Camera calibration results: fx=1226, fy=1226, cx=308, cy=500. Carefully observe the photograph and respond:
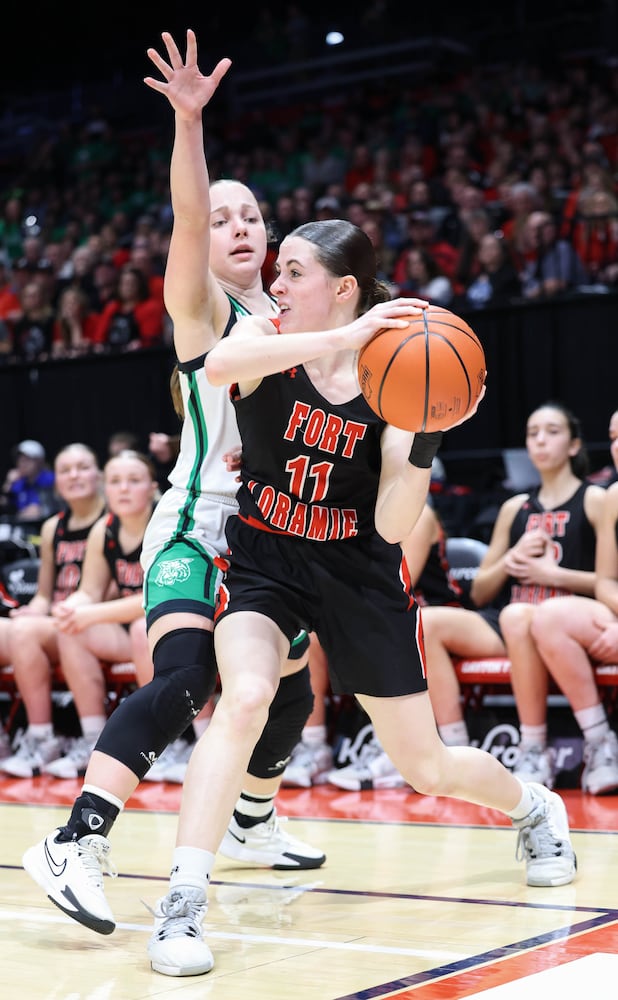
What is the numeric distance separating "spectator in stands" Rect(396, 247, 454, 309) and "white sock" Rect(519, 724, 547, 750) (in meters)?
5.11

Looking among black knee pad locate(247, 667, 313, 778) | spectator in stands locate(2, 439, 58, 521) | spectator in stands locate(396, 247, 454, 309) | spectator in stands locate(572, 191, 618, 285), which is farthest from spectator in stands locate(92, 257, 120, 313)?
black knee pad locate(247, 667, 313, 778)

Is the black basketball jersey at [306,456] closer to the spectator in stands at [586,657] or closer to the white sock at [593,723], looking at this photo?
the spectator in stands at [586,657]

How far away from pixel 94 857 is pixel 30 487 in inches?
284

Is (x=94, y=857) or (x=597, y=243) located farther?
(x=597, y=243)

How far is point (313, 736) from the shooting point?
19.6 ft

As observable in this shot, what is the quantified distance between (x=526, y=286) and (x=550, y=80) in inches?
233

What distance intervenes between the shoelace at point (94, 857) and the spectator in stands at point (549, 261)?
6958mm

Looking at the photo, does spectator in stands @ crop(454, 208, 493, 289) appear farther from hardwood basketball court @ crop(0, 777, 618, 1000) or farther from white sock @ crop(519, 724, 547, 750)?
hardwood basketball court @ crop(0, 777, 618, 1000)

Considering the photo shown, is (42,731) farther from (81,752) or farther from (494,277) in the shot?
(494,277)

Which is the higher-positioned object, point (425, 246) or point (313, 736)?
point (425, 246)

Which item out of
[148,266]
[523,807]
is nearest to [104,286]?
[148,266]

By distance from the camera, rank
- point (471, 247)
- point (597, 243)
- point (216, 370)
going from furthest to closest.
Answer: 1. point (471, 247)
2. point (597, 243)
3. point (216, 370)

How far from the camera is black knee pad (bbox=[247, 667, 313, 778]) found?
3.73m

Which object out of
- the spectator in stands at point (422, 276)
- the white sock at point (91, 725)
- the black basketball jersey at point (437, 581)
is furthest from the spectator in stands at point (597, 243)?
the white sock at point (91, 725)
